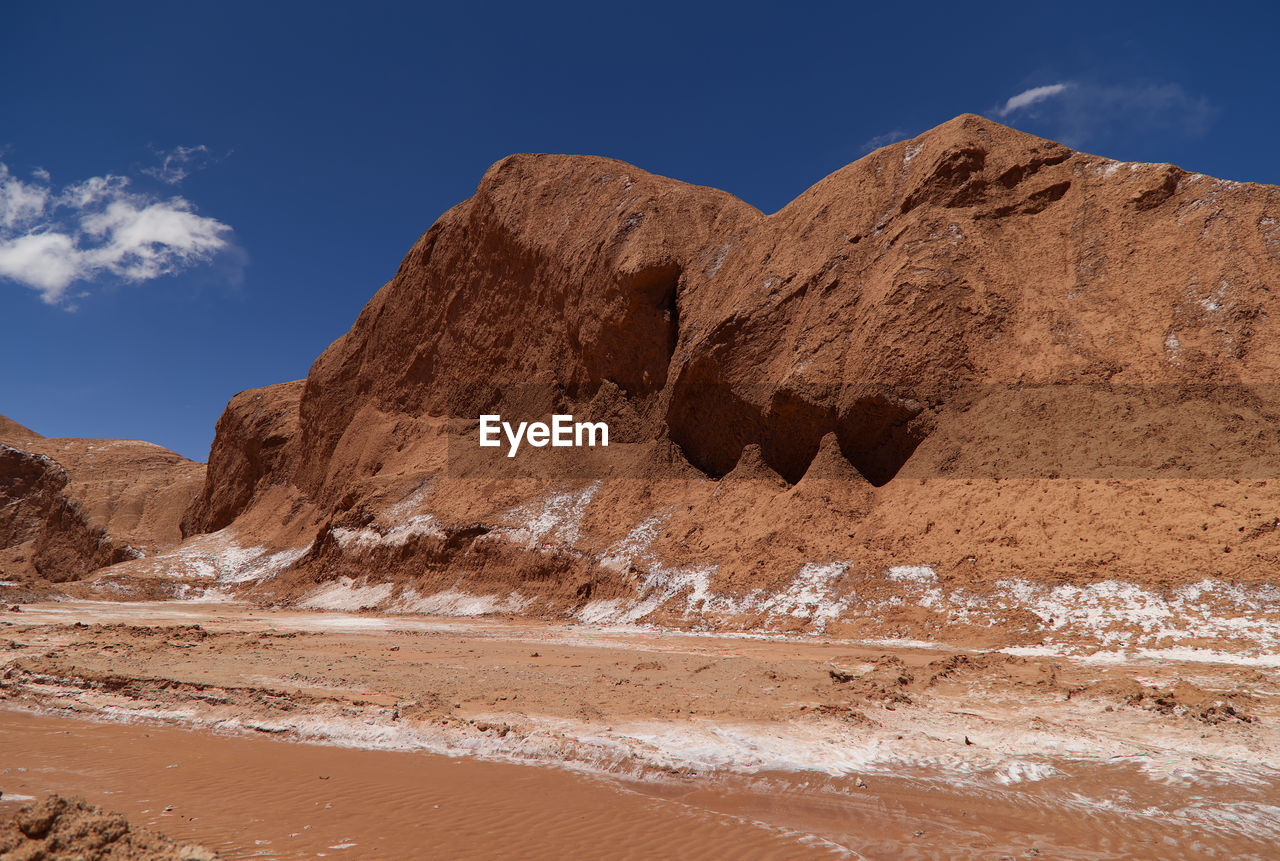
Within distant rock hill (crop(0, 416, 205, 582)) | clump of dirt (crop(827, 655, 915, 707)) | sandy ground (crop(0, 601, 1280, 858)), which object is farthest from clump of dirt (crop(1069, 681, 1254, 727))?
distant rock hill (crop(0, 416, 205, 582))

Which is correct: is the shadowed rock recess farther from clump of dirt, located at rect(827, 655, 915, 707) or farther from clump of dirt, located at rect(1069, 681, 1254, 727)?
clump of dirt, located at rect(1069, 681, 1254, 727)

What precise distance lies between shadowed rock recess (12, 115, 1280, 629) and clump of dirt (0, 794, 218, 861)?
12152 mm

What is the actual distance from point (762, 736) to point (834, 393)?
46.5 feet

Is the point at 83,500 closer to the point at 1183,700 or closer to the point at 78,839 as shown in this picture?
the point at 78,839

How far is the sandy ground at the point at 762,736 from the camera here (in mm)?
5160

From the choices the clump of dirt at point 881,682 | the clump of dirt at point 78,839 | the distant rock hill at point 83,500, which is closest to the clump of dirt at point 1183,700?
the clump of dirt at point 881,682

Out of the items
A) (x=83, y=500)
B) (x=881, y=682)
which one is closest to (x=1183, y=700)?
(x=881, y=682)

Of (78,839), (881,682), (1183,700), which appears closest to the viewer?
(78,839)

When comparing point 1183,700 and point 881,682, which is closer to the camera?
point 1183,700

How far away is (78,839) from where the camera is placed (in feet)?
13.8

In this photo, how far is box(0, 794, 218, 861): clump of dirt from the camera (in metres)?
4.08

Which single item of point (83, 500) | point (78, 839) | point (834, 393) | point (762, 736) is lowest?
point (762, 736)

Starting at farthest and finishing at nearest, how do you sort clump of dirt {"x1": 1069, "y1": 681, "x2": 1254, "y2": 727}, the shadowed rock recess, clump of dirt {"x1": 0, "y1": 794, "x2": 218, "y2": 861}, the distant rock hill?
the distant rock hill → the shadowed rock recess → clump of dirt {"x1": 1069, "y1": 681, "x2": 1254, "y2": 727} → clump of dirt {"x1": 0, "y1": 794, "x2": 218, "y2": 861}

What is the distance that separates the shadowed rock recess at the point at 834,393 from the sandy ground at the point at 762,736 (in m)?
4.66
